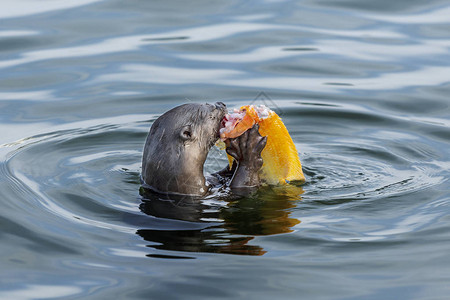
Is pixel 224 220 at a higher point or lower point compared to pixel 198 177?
lower

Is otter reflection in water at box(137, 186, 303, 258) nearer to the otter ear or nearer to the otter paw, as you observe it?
the otter paw

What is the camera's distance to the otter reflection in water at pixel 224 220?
19.3ft

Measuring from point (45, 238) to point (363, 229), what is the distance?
2.38m

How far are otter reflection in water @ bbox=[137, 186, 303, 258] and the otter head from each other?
14cm

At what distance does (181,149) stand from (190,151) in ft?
0.28

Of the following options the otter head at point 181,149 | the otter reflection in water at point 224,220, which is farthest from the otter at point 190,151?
the otter reflection in water at point 224,220

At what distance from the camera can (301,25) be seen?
12719 mm

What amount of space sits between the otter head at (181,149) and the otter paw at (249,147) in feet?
0.67

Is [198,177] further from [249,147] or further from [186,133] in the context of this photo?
[249,147]

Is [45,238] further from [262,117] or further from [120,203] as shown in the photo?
[262,117]

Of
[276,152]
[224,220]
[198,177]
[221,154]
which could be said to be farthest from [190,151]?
[221,154]

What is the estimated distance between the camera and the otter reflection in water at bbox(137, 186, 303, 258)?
588cm

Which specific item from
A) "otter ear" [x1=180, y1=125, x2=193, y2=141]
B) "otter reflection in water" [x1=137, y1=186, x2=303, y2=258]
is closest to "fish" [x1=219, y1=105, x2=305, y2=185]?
"otter reflection in water" [x1=137, y1=186, x2=303, y2=258]

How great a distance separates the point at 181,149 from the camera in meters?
6.78
